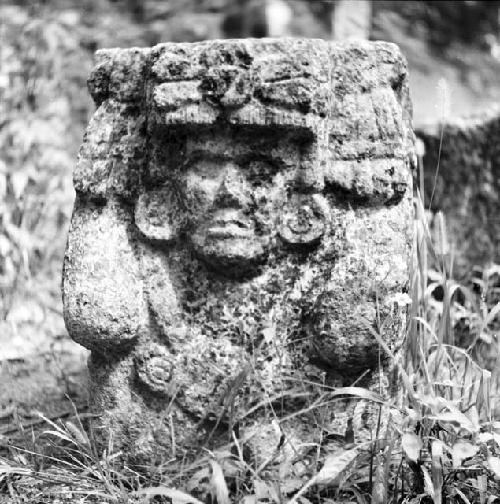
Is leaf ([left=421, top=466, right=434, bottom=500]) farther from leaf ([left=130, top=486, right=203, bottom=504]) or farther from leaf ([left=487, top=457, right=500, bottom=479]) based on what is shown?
leaf ([left=130, top=486, right=203, bottom=504])

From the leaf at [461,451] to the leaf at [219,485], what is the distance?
51 centimetres

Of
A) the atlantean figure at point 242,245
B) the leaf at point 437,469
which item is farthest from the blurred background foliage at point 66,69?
the leaf at point 437,469

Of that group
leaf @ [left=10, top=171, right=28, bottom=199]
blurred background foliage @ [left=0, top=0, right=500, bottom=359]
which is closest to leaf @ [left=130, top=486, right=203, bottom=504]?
blurred background foliage @ [left=0, top=0, right=500, bottom=359]

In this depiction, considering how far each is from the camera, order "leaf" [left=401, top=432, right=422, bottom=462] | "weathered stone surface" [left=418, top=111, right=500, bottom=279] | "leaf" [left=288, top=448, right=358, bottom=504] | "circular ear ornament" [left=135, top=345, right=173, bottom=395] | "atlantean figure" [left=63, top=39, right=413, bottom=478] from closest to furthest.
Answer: "leaf" [left=401, top=432, right=422, bottom=462] < "leaf" [left=288, top=448, right=358, bottom=504] < "atlantean figure" [left=63, top=39, right=413, bottom=478] < "circular ear ornament" [left=135, top=345, right=173, bottom=395] < "weathered stone surface" [left=418, top=111, right=500, bottom=279]

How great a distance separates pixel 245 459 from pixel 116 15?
4816 millimetres

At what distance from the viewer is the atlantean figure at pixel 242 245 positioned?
6.29 ft

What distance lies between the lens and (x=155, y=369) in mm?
2021

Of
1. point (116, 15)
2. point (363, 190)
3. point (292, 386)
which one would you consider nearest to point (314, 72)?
point (363, 190)

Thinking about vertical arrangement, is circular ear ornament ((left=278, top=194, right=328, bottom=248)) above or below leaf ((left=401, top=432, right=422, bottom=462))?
above

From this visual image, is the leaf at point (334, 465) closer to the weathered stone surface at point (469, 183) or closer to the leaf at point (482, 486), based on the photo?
the leaf at point (482, 486)

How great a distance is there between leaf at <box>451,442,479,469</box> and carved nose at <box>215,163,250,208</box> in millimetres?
748

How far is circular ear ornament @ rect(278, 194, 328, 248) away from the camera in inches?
77.0

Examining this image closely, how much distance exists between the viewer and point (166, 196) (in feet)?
6.75

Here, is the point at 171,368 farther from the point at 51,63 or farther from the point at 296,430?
the point at 51,63
